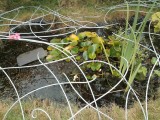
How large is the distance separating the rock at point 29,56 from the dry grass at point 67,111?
673mm

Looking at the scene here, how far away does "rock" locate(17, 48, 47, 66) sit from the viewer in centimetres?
335

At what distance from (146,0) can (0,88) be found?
240 cm

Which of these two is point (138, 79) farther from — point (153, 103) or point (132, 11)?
point (132, 11)

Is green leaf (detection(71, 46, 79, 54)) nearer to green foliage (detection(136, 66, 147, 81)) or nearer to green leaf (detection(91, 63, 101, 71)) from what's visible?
green leaf (detection(91, 63, 101, 71))

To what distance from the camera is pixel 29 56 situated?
11.2 ft

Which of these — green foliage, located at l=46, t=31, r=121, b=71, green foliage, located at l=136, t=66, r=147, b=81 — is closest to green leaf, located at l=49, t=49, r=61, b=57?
green foliage, located at l=46, t=31, r=121, b=71

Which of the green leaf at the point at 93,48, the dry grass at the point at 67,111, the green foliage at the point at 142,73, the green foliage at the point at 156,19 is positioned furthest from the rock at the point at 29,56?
the green foliage at the point at 156,19

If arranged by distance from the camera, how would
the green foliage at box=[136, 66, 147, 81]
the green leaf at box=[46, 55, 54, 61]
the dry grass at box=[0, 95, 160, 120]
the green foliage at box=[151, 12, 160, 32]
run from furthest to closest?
the green foliage at box=[151, 12, 160, 32]
the green leaf at box=[46, 55, 54, 61]
the green foliage at box=[136, 66, 147, 81]
the dry grass at box=[0, 95, 160, 120]

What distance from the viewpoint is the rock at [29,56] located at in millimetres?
3354

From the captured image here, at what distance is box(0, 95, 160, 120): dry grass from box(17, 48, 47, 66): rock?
2.21ft

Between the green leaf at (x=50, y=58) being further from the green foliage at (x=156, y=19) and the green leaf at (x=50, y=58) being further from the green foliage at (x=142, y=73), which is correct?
the green foliage at (x=156, y=19)

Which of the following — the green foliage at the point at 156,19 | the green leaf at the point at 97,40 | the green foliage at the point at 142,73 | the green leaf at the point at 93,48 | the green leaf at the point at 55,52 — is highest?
the green foliage at the point at 156,19

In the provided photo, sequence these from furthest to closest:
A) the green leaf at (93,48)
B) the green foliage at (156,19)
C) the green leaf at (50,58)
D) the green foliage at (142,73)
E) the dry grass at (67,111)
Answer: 1. the green foliage at (156,19)
2. the green leaf at (50,58)
3. the green leaf at (93,48)
4. the green foliage at (142,73)
5. the dry grass at (67,111)

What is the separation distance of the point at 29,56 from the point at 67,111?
3.18 ft
